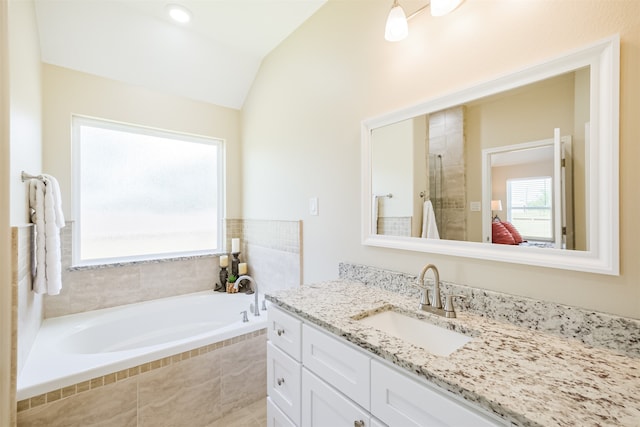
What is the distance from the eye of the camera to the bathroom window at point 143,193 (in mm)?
2244

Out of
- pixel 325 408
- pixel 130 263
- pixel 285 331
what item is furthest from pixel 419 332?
pixel 130 263

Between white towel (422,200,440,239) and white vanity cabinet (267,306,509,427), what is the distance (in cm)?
64

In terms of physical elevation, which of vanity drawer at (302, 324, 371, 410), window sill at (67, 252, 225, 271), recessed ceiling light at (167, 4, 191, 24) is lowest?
vanity drawer at (302, 324, 371, 410)

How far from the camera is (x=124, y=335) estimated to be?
2209 mm

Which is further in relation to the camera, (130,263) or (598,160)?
(130,263)

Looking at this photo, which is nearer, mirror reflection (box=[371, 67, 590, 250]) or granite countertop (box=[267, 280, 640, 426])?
granite countertop (box=[267, 280, 640, 426])

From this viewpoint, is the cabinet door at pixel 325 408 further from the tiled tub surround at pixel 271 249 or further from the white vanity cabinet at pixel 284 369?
the tiled tub surround at pixel 271 249

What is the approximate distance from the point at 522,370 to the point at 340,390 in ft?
1.87

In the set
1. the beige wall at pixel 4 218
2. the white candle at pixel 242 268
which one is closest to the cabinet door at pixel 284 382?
the beige wall at pixel 4 218

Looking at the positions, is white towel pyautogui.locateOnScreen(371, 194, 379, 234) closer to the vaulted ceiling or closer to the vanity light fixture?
the vanity light fixture

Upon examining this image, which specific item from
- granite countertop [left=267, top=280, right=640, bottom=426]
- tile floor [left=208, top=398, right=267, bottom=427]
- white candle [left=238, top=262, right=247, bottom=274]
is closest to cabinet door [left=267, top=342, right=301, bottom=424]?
granite countertop [left=267, top=280, right=640, bottom=426]

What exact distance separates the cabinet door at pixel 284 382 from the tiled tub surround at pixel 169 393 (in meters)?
0.58

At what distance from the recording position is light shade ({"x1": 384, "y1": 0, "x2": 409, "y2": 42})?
1255mm

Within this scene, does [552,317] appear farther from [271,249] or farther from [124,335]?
[124,335]
